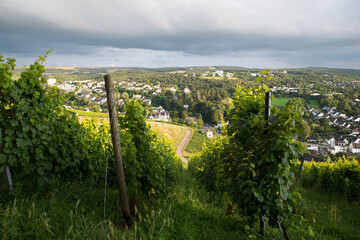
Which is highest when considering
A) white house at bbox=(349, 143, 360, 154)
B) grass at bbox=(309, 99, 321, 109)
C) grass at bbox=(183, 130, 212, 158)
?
Answer: grass at bbox=(309, 99, 321, 109)

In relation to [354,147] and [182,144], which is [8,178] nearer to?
[182,144]

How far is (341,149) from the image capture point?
42.2m

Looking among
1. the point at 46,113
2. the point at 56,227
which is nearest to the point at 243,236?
the point at 56,227

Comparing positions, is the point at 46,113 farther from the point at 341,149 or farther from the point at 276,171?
the point at 341,149

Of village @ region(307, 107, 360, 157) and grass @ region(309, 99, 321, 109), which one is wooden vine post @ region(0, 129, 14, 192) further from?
grass @ region(309, 99, 321, 109)

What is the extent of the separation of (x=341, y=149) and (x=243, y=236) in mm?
51541

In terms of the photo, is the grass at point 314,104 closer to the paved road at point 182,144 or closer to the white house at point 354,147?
the white house at point 354,147

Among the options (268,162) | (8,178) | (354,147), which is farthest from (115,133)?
(354,147)

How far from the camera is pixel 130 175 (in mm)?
4219

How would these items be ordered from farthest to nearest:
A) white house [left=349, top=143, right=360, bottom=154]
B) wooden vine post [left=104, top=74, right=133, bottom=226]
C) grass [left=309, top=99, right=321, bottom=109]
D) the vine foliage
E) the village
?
grass [left=309, top=99, right=321, bottom=109] → the village → white house [left=349, top=143, right=360, bottom=154] → wooden vine post [left=104, top=74, right=133, bottom=226] → the vine foliage

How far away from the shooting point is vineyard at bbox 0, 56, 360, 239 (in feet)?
8.65

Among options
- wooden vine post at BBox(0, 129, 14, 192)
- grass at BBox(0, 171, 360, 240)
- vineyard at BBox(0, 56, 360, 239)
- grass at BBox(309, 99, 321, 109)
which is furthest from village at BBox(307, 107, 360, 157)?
wooden vine post at BBox(0, 129, 14, 192)

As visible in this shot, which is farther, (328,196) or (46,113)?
(328,196)

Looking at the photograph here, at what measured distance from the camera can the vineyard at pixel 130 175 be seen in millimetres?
2637
